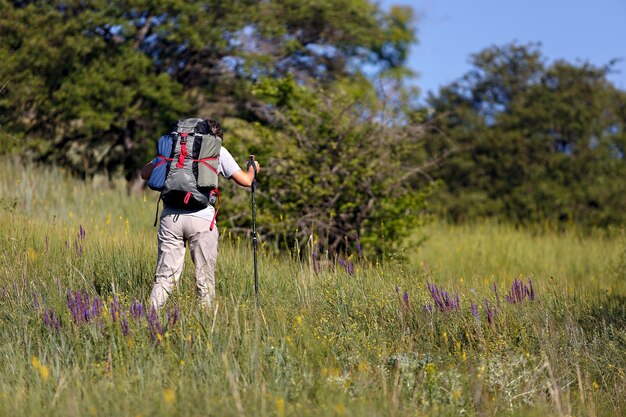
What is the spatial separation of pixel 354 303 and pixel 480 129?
16.5 m

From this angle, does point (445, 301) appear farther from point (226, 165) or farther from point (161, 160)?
point (161, 160)

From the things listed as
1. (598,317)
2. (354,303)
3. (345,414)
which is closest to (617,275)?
(598,317)

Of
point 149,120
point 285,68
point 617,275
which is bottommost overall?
point 617,275

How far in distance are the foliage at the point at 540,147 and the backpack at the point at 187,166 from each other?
14.5 metres

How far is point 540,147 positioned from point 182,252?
16527 millimetres

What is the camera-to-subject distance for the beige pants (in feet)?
22.0

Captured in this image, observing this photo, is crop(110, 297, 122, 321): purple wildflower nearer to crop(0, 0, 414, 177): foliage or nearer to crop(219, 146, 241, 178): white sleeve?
crop(219, 146, 241, 178): white sleeve

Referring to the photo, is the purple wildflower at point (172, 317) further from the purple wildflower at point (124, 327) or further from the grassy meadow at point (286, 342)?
the purple wildflower at point (124, 327)

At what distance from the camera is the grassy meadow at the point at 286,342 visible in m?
4.86

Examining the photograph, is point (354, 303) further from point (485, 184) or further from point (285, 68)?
point (485, 184)

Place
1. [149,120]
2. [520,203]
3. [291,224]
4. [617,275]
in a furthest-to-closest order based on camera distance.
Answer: [520,203], [149,120], [617,275], [291,224]

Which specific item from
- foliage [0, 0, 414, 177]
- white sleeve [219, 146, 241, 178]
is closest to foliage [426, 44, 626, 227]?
foliage [0, 0, 414, 177]

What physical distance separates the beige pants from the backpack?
0.45 ft

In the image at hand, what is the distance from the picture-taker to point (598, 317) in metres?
7.36
